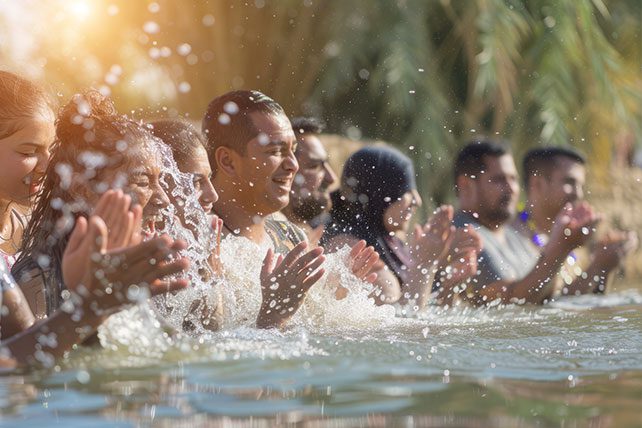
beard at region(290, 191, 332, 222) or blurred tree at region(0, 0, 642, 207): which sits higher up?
blurred tree at region(0, 0, 642, 207)

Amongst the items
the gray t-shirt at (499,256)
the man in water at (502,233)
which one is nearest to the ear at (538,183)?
the man in water at (502,233)

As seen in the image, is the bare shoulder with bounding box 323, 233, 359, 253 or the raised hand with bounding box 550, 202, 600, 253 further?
the raised hand with bounding box 550, 202, 600, 253

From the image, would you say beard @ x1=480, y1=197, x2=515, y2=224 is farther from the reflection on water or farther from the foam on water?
the reflection on water

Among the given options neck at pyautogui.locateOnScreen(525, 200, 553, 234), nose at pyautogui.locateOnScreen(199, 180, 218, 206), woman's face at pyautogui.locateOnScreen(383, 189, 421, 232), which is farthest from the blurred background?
nose at pyautogui.locateOnScreen(199, 180, 218, 206)

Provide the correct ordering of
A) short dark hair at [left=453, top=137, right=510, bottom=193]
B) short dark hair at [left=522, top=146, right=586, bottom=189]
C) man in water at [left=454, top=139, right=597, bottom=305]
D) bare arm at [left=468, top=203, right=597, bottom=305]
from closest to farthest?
bare arm at [left=468, top=203, right=597, bottom=305]
man in water at [left=454, top=139, right=597, bottom=305]
short dark hair at [left=453, top=137, right=510, bottom=193]
short dark hair at [left=522, top=146, right=586, bottom=189]

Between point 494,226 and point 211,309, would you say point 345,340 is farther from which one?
point 494,226

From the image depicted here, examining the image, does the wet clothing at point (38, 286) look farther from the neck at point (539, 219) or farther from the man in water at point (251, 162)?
the neck at point (539, 219)

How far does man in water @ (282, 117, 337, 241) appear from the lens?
6.89 m

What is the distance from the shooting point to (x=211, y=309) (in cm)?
506

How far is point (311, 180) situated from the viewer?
6.89m

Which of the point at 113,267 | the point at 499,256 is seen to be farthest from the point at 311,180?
the point at 113,267

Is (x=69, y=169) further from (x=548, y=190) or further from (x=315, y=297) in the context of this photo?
(x=548, y=190)

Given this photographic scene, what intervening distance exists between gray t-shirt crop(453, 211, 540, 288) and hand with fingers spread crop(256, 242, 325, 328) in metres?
2.85

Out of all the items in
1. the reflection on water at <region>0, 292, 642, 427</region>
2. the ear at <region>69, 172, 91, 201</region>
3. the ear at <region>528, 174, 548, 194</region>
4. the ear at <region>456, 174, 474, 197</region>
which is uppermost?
the ear at <region>528, 174, 548, 194</region>
